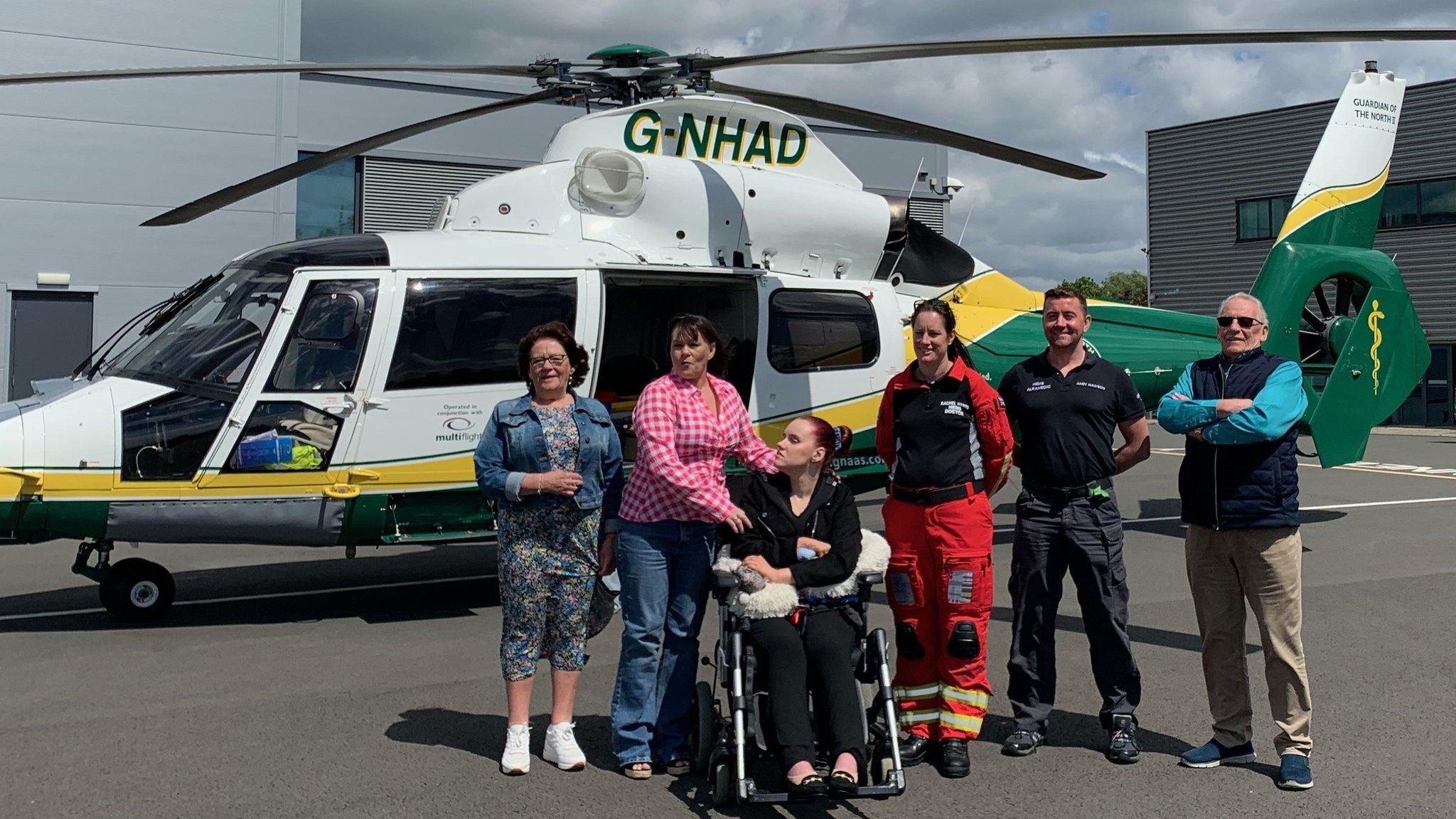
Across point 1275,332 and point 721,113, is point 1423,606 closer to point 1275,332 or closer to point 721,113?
point 1275,332

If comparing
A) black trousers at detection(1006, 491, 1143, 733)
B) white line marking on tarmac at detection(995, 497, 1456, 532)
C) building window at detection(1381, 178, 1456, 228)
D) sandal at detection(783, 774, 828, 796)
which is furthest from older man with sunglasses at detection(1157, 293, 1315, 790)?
building window at detection(1381, 178, 1456, 228)

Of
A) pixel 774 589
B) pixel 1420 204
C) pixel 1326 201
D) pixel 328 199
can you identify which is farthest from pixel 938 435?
pixel 1420 204

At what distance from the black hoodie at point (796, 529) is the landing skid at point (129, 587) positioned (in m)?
4.45

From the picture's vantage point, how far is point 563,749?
462 cm

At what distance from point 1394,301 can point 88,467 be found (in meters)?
10.9

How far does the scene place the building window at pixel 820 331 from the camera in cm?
853

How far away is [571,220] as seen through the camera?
813 centimetres

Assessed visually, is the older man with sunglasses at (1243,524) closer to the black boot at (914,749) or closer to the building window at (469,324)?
the black boot at (914,749)

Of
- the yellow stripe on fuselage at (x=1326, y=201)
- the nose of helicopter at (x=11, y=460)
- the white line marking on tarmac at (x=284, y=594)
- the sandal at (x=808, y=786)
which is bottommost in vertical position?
the sandal at (x=808, y=786)

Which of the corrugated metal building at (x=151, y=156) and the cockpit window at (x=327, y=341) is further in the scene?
the corrugated metal building at (x=151, y=156)

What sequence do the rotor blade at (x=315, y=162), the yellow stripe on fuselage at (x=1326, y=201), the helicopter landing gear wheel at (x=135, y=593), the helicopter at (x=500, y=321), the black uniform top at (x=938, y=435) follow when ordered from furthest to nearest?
1. the yellow stripe on fuselage at (x=1326, y=201)
2. the rotor blade at (x=315, y=162)
3. the helicopter landing gear wheel at (x=135, y=593)
4. the helicopter at (x=500, y=321)
5. the black uniform top at (x=938, y=435)

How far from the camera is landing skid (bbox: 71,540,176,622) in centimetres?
725

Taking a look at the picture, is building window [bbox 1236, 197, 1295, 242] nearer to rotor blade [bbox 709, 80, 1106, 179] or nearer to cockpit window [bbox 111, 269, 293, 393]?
rotor blade [bbox 709, 80, 1106, 179]

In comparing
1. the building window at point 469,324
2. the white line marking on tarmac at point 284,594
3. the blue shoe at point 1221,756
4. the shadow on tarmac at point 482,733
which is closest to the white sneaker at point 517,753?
the shadow on tarmac at point 482,733
